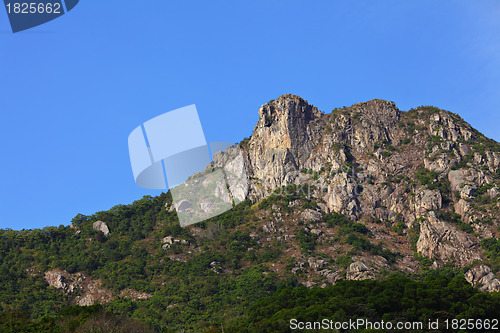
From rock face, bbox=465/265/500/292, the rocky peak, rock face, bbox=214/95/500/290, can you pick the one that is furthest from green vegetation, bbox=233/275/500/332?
the rocky peak

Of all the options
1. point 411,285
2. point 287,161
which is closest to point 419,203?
point 287,161

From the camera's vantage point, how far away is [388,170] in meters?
104

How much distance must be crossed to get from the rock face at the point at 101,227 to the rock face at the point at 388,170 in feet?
76.5

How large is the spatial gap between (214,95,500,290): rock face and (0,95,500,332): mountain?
21 cm

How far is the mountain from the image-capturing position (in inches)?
3366

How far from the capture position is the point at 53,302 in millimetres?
89438

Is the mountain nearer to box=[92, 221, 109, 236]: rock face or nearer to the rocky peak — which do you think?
the rocky peak

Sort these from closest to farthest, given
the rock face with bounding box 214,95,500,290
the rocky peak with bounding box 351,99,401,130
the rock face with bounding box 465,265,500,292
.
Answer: the rock face with bounding box 465,265,500,292 < the rock face with bounding box 214,95,500,290 < the rocky peak with bounding box 351,99,401,130

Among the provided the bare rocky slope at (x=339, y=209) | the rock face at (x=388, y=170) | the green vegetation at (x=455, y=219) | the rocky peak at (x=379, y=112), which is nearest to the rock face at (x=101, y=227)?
the bare rocky slope at (x=339, y=209)

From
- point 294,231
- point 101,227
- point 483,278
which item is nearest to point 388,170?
point 294,231

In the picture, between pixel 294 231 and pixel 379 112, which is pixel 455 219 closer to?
pixel 294 231

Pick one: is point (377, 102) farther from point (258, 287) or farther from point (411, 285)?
point (411, 285)

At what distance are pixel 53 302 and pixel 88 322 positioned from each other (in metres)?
38.2

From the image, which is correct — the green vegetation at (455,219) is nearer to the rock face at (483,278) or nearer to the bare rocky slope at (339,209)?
the bare rocky slope at (339,209)
